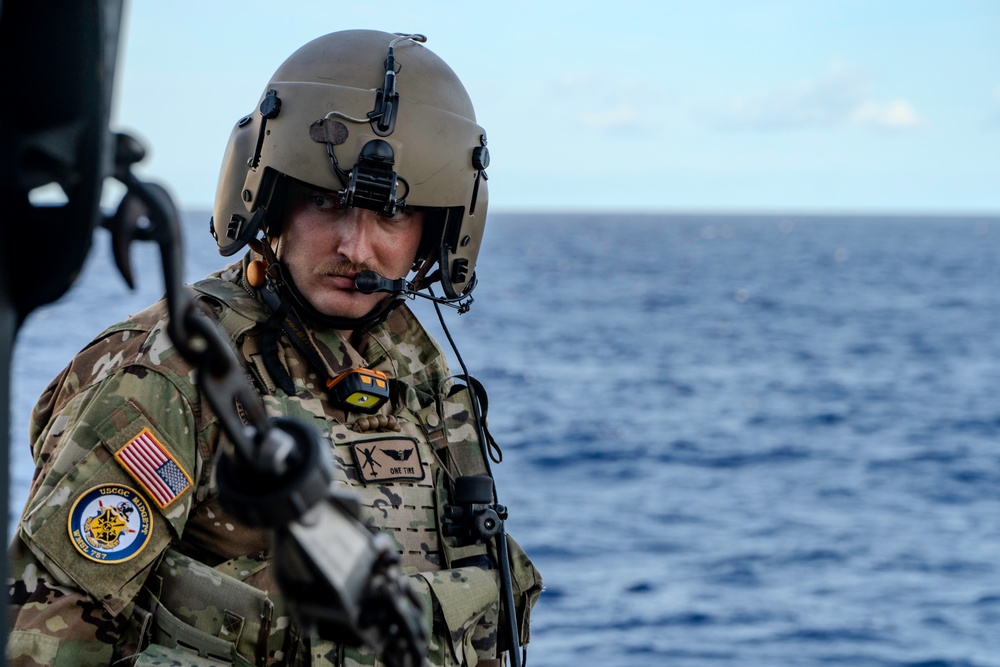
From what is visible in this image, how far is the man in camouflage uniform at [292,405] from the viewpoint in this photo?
2.86m

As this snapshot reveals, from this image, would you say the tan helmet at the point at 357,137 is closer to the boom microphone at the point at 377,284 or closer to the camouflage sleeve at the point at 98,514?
the boom microphone at the point at 377,284

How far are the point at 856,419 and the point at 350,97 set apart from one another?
2558cm

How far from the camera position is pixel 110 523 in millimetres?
2873

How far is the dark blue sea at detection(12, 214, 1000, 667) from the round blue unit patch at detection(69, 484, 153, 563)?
0.70 meters

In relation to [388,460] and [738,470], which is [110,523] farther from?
[738,470]

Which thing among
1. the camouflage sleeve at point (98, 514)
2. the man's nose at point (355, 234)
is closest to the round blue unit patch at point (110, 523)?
the camouflage sleeve at point (98, 514)

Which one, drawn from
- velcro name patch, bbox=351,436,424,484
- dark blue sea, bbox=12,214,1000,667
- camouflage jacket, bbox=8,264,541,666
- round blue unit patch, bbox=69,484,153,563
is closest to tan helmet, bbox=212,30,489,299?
camouflage jacket, bbox=8,264,541,666

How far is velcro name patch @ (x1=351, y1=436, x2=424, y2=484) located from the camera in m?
3.40

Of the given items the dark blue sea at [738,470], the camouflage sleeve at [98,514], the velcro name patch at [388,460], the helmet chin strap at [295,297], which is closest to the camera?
the camouflage sleeve at [98,514]

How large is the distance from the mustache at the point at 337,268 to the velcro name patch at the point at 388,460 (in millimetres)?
465

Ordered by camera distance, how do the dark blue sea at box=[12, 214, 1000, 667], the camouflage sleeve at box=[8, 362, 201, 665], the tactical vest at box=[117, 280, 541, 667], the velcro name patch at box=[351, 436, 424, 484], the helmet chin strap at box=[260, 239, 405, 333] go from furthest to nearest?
1. the dark blue sea at box=[12, 214, 1000, 667]
2. the helmet chin strap at box=[260, 239, 405, 333]
3. the velcro name patch at box=[351, 436, 424, 484]
4. the tactical vest at box=[117, 280, 541, 667]
5. the camouflage sleeve at box=[8, 362, 201, 665]

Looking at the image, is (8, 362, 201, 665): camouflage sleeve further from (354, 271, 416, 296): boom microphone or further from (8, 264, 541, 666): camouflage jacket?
(354, 271, 416, 296): boom microphone

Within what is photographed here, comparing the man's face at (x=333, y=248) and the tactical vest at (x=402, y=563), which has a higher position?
the man's face at (x=333, y=248)

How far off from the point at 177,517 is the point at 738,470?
65.6 ft
